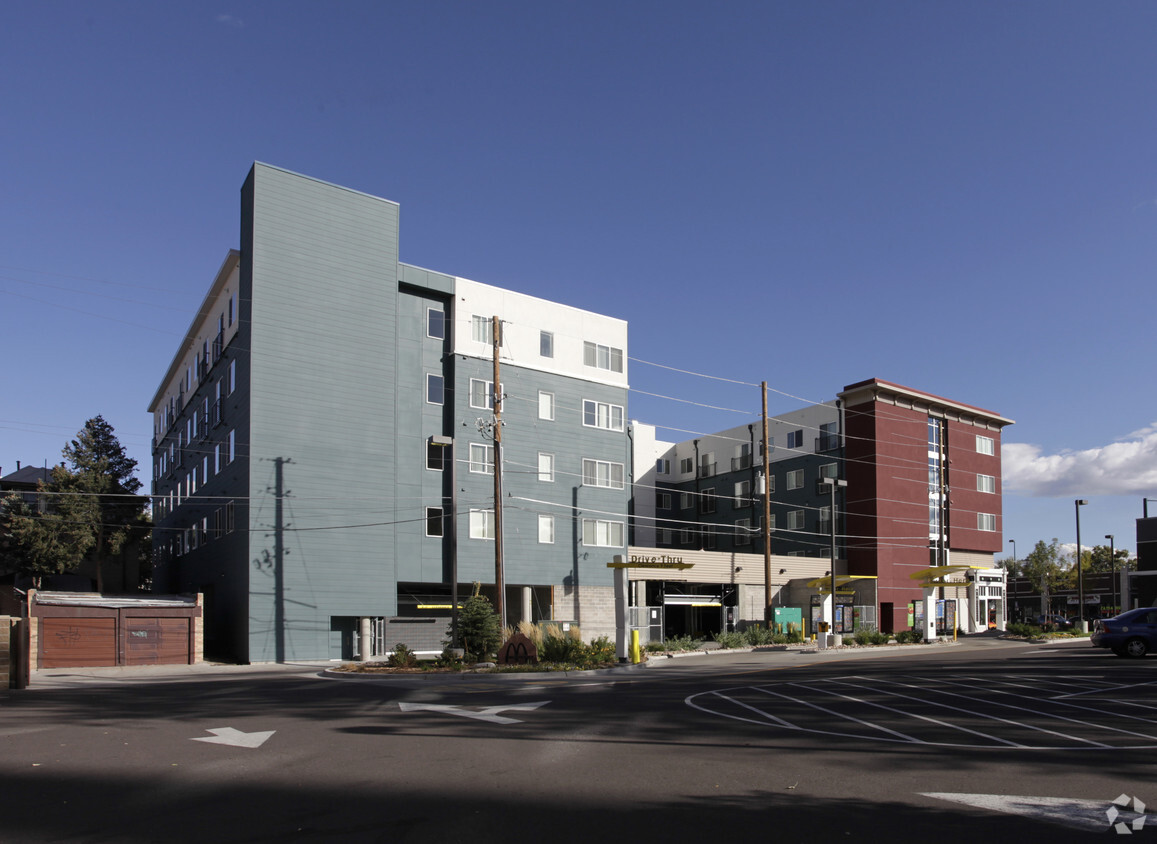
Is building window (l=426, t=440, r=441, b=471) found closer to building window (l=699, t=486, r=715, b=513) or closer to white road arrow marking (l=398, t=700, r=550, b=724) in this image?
white road arrow marking (l=398, t=700, r=550, b=724)

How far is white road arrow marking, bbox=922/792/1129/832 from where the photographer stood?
308 inches

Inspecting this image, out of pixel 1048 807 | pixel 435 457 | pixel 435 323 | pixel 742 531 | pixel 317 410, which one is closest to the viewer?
pixel 1048 807

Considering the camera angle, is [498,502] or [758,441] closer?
[498,502]

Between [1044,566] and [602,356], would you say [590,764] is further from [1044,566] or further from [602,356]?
[1044,566]

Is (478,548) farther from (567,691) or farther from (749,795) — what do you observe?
(749,795)

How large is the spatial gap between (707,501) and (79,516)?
46.1m

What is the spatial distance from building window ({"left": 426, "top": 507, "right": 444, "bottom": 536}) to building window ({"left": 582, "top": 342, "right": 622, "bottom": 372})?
1257cm

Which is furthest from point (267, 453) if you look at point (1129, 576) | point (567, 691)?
point (1129, 576)

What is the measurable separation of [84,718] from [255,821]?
1014 centimetres

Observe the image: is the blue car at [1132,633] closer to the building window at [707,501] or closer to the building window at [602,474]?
the building window at [602,474]

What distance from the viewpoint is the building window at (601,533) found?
51281mm

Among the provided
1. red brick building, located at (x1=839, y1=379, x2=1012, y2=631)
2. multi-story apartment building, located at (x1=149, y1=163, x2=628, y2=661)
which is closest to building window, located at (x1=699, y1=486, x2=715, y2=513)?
red brick building, located at (x1=839, y1=379, x2=1012, y2=631)

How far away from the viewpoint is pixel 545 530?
163ft

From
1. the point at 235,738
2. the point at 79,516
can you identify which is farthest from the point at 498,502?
the point at 79,516
